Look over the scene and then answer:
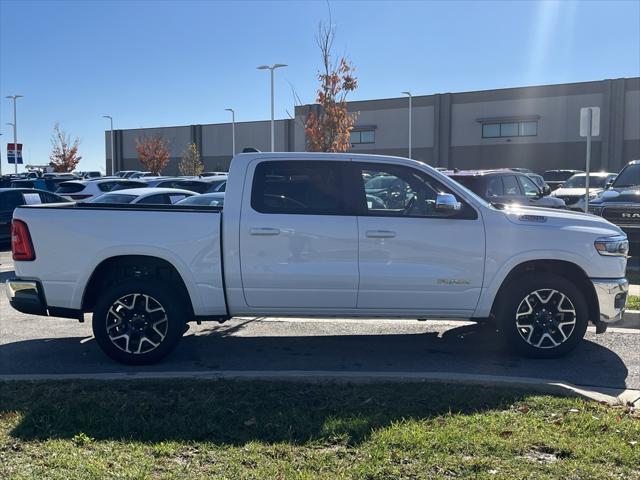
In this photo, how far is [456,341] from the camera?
743 centimetres

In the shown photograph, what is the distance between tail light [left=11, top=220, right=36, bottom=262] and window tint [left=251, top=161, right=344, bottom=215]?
6.82 ft

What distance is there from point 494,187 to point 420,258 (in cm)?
807

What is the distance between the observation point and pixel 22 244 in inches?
248

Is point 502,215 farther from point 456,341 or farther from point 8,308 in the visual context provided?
point 8,308

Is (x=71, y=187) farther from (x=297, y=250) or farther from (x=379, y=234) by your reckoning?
(x=379, y=234)

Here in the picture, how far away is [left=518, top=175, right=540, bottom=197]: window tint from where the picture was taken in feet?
47.9

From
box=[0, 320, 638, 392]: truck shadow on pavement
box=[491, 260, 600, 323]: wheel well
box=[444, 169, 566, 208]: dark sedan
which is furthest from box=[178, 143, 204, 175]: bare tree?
box=[491, 260, 600, 323]: wheel well

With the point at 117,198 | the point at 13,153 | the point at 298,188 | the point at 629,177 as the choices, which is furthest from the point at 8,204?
the point at 13,153

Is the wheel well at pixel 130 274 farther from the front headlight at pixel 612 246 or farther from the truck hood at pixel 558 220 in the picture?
the front headlight at pixel 612 246

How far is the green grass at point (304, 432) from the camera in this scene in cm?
385

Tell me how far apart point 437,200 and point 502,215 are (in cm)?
68

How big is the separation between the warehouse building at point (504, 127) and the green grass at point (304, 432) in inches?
1378

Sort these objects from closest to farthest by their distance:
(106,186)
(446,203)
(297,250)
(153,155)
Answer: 1. (446,203)
2. (297,250)
3. (106,186)
4. (153,155)

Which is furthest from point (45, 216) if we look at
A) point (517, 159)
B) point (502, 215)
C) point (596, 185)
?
point (517, 159)
